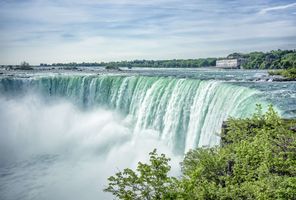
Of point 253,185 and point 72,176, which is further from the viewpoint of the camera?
point 72,176

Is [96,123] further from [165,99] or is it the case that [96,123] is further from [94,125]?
[165,99]

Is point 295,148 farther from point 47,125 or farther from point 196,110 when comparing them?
point 47,125

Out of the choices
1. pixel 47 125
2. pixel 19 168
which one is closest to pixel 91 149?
pixel 19 168

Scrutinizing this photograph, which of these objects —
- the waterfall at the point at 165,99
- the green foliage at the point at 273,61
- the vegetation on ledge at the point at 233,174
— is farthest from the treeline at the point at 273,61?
the vegetation on ledge at the point at 233,174

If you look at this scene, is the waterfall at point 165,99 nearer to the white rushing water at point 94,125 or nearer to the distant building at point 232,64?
the white rushing water at point 94,125

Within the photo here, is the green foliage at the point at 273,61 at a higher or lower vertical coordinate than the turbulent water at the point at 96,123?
higher
